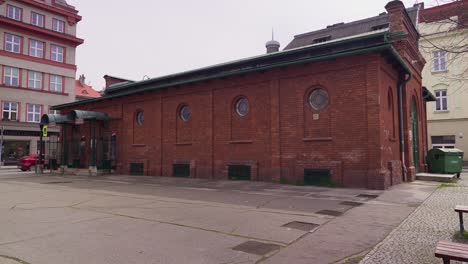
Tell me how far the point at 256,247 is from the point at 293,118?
32.2 ft

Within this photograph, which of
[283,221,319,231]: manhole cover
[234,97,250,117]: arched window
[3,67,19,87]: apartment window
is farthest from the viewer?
[3,67,19,87]: apartment window

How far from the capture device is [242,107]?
16875mm

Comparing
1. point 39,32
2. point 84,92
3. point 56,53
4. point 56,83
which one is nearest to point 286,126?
point 56,83

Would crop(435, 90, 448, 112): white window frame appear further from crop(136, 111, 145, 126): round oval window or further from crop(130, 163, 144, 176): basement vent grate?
crop(130, 163, 144, 176): basement vent grate

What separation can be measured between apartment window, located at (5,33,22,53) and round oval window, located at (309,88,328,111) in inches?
1578

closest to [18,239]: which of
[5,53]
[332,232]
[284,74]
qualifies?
[332,232]

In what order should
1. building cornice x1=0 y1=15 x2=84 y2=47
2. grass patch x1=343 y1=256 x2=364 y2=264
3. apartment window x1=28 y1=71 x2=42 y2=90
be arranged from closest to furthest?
grass patch x1=343 y1=256 x2=364 y2=264
building cornice x1=0 y1=15 x2=84 y2=47
apartment window x1=28 y1=71 x2=42 y2=90

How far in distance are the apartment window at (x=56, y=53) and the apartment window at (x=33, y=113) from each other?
6.96 meters

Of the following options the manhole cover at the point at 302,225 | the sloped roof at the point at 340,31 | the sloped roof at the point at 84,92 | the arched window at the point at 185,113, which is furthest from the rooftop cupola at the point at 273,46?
the sloped roof at the point at 84,92

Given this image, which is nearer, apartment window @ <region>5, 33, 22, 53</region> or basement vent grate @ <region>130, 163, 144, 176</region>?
basement vent grate @ <region>130, 163, 144, 176</region>

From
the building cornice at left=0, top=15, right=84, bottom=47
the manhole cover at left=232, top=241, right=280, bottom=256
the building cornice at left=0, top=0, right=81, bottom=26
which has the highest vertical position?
the building cornice at left=0, top=0, right=81, bottom=26

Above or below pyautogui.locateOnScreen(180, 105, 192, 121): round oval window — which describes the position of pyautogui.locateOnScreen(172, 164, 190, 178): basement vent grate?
below

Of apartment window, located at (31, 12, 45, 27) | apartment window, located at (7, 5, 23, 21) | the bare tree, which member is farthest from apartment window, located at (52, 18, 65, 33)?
the bare tree

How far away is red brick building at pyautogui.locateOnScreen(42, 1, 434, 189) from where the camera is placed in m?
13.0
